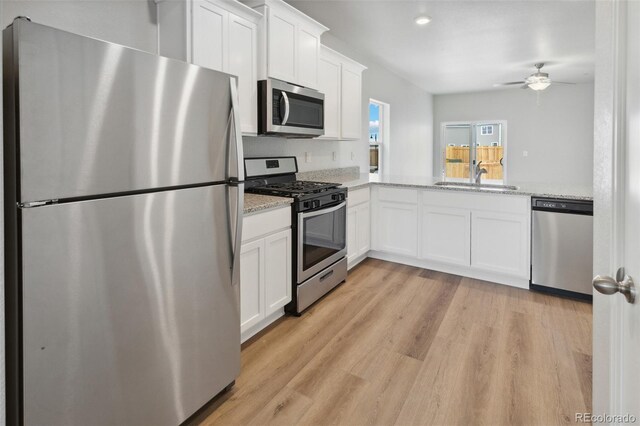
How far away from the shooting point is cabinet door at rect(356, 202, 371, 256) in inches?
146

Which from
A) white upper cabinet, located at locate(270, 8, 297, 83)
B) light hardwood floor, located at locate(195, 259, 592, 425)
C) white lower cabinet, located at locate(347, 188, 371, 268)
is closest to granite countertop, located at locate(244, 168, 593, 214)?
white lower cabinet, located at locate(347, 188, 371, 268)

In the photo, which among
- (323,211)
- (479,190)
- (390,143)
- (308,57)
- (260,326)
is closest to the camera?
(260,326)

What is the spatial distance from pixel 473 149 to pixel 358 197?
5913mm

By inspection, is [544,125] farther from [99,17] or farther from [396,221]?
[99,17]

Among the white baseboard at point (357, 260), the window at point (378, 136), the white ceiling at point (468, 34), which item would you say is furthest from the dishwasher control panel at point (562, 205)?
the window at point (378, 136)

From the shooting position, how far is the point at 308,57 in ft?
10.3

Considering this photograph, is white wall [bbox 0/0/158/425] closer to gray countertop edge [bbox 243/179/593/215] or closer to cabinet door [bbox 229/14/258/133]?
cabinet door [bbox 229/14/258/133]

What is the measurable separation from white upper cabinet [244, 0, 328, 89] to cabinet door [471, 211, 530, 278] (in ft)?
6.58

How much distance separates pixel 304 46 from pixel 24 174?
2566 mm

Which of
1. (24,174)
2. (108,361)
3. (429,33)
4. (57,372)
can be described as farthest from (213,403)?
(429,33)

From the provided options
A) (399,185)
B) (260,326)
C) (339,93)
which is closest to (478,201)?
(399,185)

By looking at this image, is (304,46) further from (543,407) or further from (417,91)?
(417,91)

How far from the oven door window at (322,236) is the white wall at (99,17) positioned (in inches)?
61.5

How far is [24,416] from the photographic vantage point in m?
1.04
